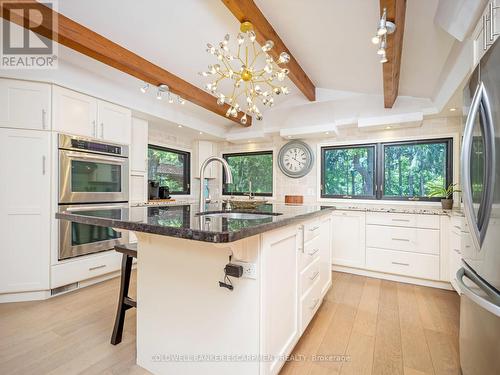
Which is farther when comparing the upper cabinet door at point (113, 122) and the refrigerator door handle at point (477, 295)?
the upper cabinet door at point (113, 122)

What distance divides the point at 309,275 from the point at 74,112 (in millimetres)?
2960

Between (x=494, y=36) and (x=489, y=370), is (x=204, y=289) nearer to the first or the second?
(x=489, y=370)

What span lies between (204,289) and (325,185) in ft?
10.8

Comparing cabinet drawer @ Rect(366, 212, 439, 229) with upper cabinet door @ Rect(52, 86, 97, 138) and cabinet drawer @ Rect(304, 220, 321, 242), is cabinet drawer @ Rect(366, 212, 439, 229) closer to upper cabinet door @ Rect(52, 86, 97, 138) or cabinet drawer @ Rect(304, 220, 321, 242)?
cabinet drawer @ Rect(304, 220, 321, 242)

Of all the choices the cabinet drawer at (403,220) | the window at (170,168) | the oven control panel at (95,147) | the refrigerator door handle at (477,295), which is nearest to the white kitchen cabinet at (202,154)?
the window at (170,168)

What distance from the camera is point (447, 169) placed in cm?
328

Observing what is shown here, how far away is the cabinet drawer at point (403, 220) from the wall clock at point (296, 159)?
1.37 m

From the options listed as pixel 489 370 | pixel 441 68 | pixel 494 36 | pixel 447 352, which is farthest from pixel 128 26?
pixel 447 352

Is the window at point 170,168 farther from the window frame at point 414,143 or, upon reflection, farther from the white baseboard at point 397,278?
the window frame at point 414,143

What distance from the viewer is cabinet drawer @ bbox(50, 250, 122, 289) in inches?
99.3

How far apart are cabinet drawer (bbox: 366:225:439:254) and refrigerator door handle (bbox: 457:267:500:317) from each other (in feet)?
6.24

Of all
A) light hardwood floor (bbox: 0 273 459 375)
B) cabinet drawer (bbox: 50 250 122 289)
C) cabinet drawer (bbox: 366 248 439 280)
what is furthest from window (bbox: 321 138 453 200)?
cabinet drawer (bbox: 50 250 122 289)

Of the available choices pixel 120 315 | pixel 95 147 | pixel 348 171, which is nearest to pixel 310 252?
pixel 120 315

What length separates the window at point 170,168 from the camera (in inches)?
169
